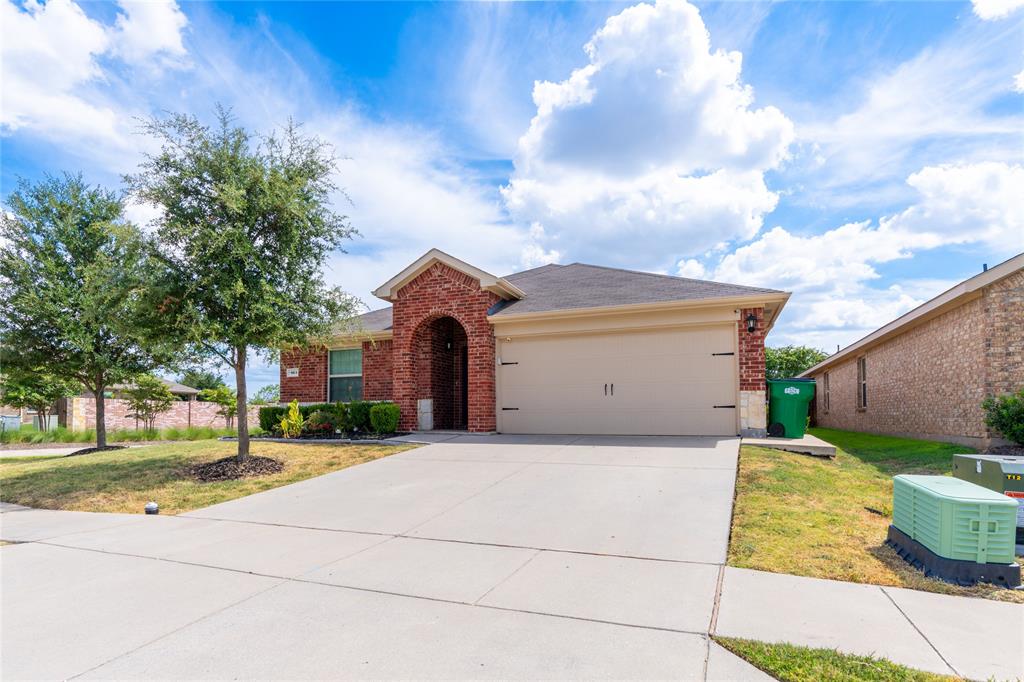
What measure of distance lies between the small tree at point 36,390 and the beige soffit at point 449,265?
29.6ft

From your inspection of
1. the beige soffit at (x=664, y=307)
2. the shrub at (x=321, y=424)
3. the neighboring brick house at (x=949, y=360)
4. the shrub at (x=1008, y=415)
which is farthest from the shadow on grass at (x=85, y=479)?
the neighboring brick house at (x=949, y=360)

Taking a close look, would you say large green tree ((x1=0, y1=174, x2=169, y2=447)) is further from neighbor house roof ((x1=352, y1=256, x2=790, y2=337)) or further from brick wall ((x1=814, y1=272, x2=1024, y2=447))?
brick wall ((x1=814, y1=272, x2=1024, y2=447))

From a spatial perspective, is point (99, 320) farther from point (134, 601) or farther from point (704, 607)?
point (704, 607)

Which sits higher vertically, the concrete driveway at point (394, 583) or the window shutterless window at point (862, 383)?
the window shutterless window at point (862, 383)

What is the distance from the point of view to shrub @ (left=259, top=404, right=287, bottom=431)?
1516 cm

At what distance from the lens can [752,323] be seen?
11312 millimetres

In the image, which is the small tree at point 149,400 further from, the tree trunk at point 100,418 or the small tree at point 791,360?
the small tree at point 791,360

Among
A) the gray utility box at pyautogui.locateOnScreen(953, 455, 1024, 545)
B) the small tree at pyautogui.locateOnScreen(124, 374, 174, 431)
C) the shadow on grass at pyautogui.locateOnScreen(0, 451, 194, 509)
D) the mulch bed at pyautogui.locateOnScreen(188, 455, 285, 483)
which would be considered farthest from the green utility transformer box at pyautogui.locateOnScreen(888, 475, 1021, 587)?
the small tree at pyautogui.locateOnScreen(124, 374, 174, 431)

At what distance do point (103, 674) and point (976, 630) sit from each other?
17.1ft

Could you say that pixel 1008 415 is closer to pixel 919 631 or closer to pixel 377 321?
pixel 919 631

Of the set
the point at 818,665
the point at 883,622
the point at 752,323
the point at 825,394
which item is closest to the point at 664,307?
the point at 752,323

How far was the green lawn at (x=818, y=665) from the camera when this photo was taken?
293 centimetres

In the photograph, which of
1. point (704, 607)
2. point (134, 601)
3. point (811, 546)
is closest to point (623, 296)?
point (811, 546)

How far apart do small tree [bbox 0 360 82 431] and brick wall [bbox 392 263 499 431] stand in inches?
359
